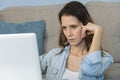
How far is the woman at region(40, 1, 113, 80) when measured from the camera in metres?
1.46

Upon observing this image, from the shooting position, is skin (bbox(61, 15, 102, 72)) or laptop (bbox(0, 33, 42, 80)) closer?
laptop (bbox(0, 33, 42, 80))

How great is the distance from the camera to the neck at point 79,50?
5.33 ft

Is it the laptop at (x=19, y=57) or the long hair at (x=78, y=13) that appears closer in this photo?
the laptop at (x=19, y=57)

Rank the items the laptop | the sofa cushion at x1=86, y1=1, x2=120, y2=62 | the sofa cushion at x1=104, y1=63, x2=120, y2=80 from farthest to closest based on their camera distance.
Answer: the sofa cushion at x1=86, y1=1, x2=120, y2=62, the sofa cushion at x1=104, y1=63, x2=120, y2=80, the laptop

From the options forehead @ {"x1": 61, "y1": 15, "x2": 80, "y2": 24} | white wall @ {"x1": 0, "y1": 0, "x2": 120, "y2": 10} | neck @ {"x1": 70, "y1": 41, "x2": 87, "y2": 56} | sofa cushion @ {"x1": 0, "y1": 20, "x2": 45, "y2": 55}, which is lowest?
sofa cushion @ {"x1": 0, "y1": 20, "x2": 45, "y2": 55}

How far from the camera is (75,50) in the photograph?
163cm

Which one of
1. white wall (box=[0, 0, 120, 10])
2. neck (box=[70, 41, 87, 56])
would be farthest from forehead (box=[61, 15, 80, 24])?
white wall (box=[0, 0, 120, 10])

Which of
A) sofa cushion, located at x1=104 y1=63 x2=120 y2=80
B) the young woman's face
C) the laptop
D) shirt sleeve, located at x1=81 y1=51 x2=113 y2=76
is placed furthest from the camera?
sofa cushion, located at x1=104 y1=63 x2=120 y2=80

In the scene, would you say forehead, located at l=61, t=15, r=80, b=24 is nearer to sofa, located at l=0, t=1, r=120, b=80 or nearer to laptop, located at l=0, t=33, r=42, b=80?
sofa, located at l=0, t=1, r=120, b=80

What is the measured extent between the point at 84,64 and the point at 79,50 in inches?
9.5

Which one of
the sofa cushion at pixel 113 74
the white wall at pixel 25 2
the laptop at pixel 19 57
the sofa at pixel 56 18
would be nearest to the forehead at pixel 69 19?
the sofa cushion at pixel 113 74

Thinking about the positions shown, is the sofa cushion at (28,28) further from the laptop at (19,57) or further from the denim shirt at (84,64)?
the laptop at (19,57)

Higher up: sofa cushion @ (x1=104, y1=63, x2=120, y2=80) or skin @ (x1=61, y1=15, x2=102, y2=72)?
skin @ (x1=61, y1=15, x2=102, y2=72)

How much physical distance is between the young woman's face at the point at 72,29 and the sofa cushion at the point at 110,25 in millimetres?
546
